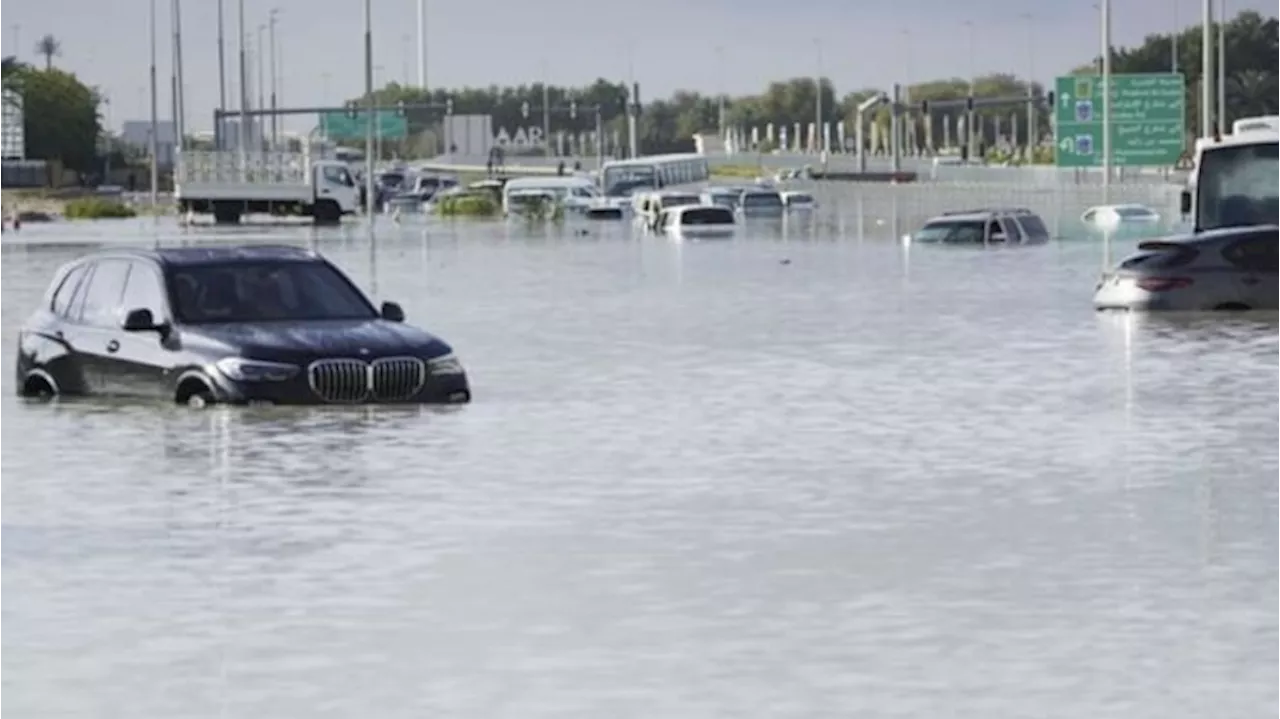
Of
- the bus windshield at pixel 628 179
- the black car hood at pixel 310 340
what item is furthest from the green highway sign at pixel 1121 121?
the black car hood at pixel 310 340

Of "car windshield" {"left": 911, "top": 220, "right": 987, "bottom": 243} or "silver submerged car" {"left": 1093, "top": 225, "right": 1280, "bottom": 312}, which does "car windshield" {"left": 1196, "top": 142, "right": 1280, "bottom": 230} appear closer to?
"silver submerged car" {"left": 1093, "top": 225, "right": 1280, "bottom": 312}

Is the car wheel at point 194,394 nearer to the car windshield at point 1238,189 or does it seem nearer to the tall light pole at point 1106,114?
the car windshield at point 1238,189

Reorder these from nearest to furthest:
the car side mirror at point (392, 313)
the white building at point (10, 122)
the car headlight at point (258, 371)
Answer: the car headlight at point (258, 371)
the car side mirror at point (392, 313)
the white building at point (10, 122)

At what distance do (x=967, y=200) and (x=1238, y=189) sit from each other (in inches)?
3155

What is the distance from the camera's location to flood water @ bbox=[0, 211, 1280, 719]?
11.9 meters

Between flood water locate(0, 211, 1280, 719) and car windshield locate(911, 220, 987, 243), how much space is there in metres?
42.7

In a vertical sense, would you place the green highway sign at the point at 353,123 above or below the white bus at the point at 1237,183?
above

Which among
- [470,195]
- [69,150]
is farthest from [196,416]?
[69,150]

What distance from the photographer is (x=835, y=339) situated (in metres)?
35.9

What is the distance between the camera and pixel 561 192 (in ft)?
410

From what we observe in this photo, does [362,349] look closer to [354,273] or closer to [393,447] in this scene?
[393,447]

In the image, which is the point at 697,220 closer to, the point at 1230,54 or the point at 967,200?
the point at 967,200

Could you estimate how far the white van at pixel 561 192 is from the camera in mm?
121750

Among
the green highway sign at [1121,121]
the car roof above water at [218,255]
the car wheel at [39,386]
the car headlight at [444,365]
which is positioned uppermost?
the green highway sign at [1121,121]
